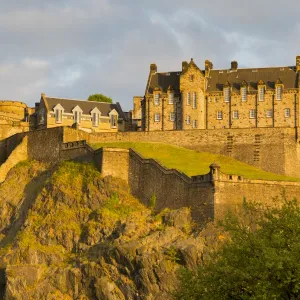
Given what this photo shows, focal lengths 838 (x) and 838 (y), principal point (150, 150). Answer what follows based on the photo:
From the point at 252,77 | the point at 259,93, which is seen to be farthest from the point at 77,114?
the point at 259,93

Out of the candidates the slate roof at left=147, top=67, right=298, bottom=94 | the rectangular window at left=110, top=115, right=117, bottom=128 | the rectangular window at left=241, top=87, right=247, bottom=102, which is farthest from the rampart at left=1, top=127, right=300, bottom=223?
the rectangular window at left=110, top=115, right=117, bottom=128

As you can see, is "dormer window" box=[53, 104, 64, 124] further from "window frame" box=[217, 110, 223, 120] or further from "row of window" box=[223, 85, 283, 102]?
"row of window" box=[223, 85, 283, 102]

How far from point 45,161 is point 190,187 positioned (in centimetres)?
1689

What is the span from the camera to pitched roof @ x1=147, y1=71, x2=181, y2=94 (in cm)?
8712

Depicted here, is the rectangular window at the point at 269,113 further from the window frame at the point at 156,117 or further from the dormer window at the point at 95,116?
the dormer window at the point at 95,116

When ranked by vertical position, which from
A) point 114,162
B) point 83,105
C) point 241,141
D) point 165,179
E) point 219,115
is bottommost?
point 165,179

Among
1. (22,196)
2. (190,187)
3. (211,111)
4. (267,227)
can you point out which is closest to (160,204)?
(190,187)

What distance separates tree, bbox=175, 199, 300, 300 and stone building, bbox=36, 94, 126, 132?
5280 cm

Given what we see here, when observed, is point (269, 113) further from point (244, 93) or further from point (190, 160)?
point (190, 160)

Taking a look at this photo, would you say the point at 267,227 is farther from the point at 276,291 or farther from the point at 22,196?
the point at 22,196

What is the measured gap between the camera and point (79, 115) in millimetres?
89812

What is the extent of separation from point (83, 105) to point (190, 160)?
20.0 m

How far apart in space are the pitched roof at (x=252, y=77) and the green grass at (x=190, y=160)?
10.2 metres

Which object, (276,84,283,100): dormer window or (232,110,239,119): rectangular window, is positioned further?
(232,110,239,119): rectangular window
